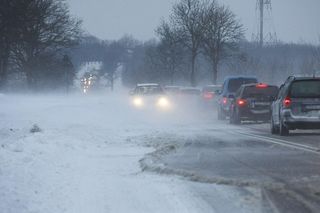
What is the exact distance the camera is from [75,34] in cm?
6294

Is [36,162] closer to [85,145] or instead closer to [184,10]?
[85,145]

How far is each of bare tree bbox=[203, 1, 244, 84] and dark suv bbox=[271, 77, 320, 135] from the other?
43.4 metres

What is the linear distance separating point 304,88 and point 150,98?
19673 millimetres

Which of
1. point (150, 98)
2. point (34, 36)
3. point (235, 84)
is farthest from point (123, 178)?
point (34, 36)

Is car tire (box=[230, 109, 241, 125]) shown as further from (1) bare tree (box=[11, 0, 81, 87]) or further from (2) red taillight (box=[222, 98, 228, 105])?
(1) bare tree (box=[11, 0, 81, 87])

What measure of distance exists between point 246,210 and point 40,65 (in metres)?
57.7

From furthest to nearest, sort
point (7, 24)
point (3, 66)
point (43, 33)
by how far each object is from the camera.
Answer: point (43, 33) → point (3, 66) → point (7, 24)

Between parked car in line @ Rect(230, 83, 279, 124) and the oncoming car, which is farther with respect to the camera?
the oncoming car

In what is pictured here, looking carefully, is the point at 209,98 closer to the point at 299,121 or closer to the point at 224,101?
the point at 224,101

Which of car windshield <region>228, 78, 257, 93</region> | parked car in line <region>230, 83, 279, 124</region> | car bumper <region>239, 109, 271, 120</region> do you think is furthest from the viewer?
car windshield <region>228, 78, 257, 93</region>

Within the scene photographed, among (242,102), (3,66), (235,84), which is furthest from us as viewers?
(3,66)

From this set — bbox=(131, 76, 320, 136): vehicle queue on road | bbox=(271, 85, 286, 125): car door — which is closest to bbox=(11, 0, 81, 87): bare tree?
bbox=(131, 76, 320, 136): vehicle queue on road

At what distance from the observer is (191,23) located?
6644 cm

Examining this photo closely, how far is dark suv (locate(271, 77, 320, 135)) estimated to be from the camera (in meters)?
19.7
